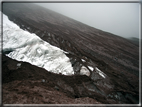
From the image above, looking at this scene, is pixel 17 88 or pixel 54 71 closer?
pixel 17 88

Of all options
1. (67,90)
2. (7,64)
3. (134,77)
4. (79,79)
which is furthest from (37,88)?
(134,77)

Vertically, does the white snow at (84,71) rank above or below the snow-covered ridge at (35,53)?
below

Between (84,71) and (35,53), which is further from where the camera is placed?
(35,53)

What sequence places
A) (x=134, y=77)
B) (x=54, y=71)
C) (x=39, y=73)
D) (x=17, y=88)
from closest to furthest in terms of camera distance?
(x=17, y=88) < (x=39, y=73) < (x=54, y=71) < (x=134, y=77)

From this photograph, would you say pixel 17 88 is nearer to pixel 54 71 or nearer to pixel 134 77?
pixel 54 71

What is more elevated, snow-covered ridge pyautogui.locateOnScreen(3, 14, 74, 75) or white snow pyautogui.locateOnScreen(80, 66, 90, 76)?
snow-covered ridge pyautogui.locateOnScreen(3, 14, 74, 75)

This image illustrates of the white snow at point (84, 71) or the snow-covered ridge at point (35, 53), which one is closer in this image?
the white snow at point (84, 71)

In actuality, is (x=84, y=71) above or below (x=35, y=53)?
below

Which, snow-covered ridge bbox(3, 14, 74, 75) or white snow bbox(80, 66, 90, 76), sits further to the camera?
snow-covered ridge bbox(3, 14, 74, 75)
